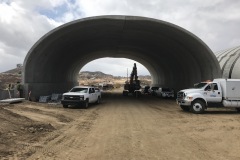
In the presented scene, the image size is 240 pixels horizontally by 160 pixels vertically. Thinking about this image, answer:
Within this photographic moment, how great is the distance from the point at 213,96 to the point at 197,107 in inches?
53.2

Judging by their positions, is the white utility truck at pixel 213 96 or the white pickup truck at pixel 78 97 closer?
the white utility truck at pixel 213 96

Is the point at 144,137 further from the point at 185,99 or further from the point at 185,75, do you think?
the point at 185,75

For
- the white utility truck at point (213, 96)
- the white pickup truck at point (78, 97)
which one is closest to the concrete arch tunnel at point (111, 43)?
the white pickup truck at point (78, 97)

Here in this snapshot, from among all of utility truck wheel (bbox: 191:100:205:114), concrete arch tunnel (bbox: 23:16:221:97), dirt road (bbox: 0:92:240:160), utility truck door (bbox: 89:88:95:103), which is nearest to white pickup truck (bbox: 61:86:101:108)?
utility truck door (bbox: 89:88:95:103)

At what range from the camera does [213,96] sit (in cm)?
2339

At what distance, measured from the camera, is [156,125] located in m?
16.1

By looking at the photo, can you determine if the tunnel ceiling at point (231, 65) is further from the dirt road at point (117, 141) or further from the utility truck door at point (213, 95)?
the dirt road at point (117, 141)

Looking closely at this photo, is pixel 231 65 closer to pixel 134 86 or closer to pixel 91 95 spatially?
pixel 91 95

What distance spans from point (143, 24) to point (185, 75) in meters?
13.1

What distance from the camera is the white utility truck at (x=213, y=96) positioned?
23156 mm

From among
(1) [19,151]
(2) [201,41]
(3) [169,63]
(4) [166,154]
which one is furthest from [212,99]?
(3) [169,63]

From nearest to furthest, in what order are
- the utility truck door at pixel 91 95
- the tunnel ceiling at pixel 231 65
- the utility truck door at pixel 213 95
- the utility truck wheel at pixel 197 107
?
the utility truck wheel at pixel 197 107
the utility truck door at pixel 213 95
the utility truck door at pixel 91 95
the tunnel ceiling at pixel 231 65

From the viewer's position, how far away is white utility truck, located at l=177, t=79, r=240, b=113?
912 inches

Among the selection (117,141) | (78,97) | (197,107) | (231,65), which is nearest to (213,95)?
(197,107)
